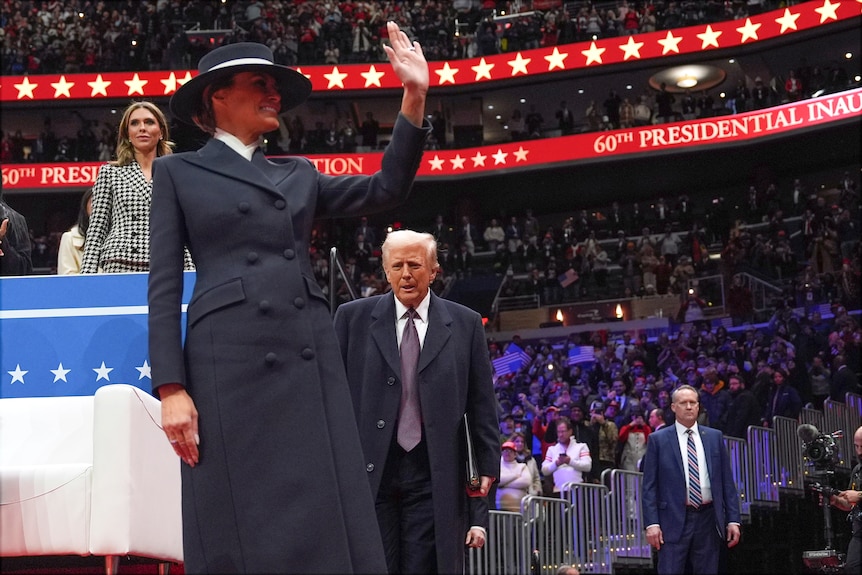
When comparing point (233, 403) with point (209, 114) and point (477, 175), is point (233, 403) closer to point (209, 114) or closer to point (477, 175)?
point (209, 114)

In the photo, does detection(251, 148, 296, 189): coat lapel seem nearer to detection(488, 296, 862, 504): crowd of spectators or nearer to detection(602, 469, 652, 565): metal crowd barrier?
detection(602, 469, 652, 565): metal crowd barrier

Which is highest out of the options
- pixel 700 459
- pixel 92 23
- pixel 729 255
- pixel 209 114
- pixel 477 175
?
pixel 92 23

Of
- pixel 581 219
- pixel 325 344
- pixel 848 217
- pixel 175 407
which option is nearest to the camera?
pixel 175 407

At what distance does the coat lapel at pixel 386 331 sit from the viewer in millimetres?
3885

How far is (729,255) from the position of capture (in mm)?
20891

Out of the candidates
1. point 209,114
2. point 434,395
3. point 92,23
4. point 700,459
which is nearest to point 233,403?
point 209,114

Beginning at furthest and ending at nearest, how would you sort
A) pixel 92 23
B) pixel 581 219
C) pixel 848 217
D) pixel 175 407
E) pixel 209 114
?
1. pixel 92 23
2. pixel 581 219
3. pixel 848 217
4. pixel 209 114
5. pixel 175 407

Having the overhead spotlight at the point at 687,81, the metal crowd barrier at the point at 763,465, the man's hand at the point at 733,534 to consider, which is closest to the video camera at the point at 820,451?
the man's hand at the point at 733,534

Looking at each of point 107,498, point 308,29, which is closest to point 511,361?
point 308,29

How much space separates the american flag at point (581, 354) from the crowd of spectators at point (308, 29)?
9.14 m

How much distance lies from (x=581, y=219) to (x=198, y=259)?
2208 centimetres

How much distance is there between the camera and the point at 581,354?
19047 millimetres

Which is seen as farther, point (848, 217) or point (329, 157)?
point (329, 157)

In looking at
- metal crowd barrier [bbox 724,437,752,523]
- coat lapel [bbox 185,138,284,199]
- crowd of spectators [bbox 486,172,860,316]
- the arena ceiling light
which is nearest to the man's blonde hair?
coat lapel [bbox 185,138,284,199]
